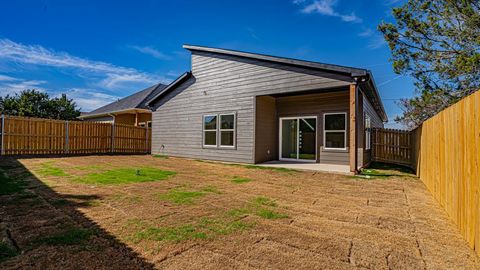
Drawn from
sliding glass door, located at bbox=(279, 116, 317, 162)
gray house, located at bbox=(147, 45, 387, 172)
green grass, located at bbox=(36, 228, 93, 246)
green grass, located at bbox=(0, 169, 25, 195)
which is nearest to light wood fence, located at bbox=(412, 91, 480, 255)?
green grass, located at bbox=(36, 228, 93, 246)

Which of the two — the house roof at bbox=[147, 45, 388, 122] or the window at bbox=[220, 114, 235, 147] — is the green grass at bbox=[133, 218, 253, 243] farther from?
the window at bbox=[220, 114, 235, 147]

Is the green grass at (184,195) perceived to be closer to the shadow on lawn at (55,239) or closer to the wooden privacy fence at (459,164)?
the shadow on lawn at (55,239)

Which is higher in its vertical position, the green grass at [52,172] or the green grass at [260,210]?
the green grass at [52,172]

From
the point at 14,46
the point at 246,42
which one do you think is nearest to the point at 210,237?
the point at 246,42

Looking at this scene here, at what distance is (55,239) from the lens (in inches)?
100

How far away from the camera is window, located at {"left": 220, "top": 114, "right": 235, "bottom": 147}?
34.8 feet

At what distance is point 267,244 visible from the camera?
2619 millimetres

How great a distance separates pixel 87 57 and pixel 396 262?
24.0 metres

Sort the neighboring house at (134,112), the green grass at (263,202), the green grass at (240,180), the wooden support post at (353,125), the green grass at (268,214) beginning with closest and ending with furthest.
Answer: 1. the green grass at (268,214)
2. the green grass at (263,202)
3. the green grass at (240,180)
4. the wooden support post at (353,125)
5. the neighboring house at (134,112)

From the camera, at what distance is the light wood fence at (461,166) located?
8.38 ft

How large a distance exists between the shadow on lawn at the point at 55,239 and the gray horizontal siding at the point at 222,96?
6.92 m

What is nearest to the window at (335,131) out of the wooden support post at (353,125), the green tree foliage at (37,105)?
the wooden support post at (353,125)

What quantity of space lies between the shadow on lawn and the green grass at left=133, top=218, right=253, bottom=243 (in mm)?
321

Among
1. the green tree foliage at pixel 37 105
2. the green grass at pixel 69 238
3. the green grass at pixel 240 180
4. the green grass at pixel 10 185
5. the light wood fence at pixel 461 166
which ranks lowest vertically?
the green grass at pixel 240 180
